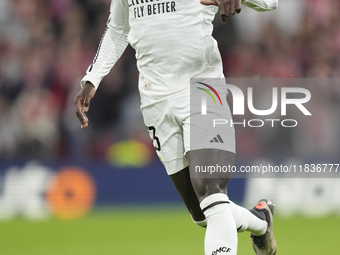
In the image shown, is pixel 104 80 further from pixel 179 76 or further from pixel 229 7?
pixel 229 7

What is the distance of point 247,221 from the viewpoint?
436 cm

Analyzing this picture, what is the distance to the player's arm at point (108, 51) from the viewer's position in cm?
444

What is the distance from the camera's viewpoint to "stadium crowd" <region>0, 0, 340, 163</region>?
9320 millimetres

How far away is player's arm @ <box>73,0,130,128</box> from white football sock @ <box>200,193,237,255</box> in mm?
1264

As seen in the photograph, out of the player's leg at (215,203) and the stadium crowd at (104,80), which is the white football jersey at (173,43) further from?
Answer: the stadium crowd at (104,80)

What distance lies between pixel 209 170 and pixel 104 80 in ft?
20.2

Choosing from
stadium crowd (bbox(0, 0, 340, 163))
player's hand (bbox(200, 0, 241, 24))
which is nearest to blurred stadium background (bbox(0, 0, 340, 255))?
stadium crowd (bbox(0, 0, 340, 163))

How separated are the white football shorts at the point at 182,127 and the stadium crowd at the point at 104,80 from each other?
184 inches

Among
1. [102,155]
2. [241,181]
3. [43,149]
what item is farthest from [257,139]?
[43,149]

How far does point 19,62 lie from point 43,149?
1.59 meters

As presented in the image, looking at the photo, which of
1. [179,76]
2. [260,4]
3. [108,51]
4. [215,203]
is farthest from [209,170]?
[108,51]

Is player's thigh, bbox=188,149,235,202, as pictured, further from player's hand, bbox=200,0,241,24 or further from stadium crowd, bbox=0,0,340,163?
stadium crowd, bbox=0,0,340,163

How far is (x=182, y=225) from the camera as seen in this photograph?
7777 mm

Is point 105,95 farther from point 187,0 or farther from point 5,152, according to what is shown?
point 187,0
